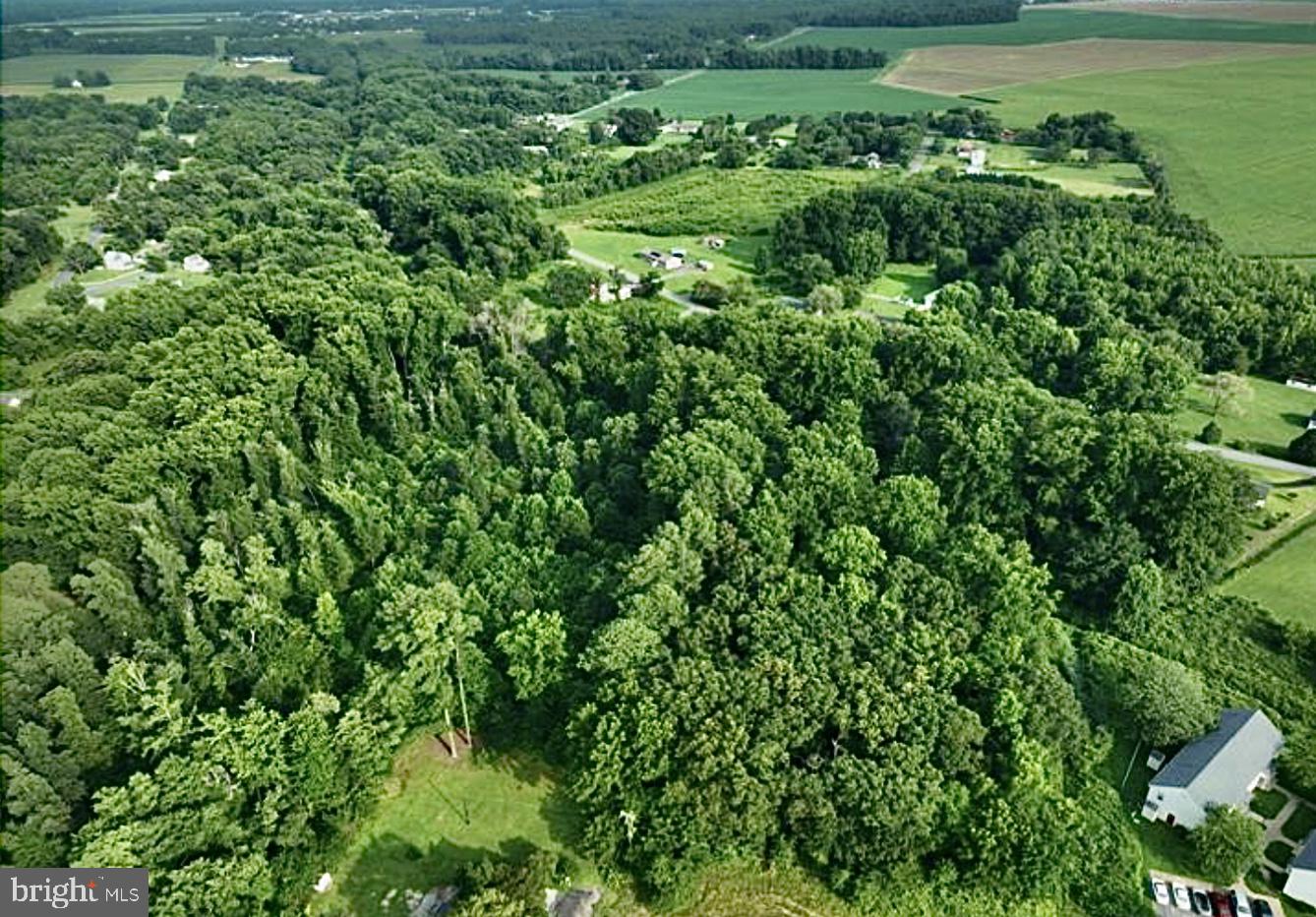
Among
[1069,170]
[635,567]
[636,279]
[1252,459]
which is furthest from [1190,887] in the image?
[1069,170]

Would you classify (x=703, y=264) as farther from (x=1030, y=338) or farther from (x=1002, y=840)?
(x=1002, y=840)

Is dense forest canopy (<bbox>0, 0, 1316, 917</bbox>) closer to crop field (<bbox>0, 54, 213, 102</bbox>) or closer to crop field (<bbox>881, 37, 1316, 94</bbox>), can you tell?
crop field (<bbox>881, 37, 1316, 94</bbox>)

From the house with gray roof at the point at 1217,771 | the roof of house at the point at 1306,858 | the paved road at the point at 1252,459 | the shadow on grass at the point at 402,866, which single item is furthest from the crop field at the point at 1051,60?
the shadow on grass at the point at 402,866

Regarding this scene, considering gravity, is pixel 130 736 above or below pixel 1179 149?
below

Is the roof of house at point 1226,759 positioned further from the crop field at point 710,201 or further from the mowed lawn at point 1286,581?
the crop field at point 710,201

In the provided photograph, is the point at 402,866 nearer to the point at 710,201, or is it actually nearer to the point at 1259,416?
the point at 1259,416

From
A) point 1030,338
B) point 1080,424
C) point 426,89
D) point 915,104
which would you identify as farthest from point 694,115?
point 1080,424

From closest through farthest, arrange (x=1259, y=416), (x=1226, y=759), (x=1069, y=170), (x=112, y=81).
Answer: (x=1226, y=759) < (x=1259, y=416) < (x=1069, y=170) < (x=112, y=81)
